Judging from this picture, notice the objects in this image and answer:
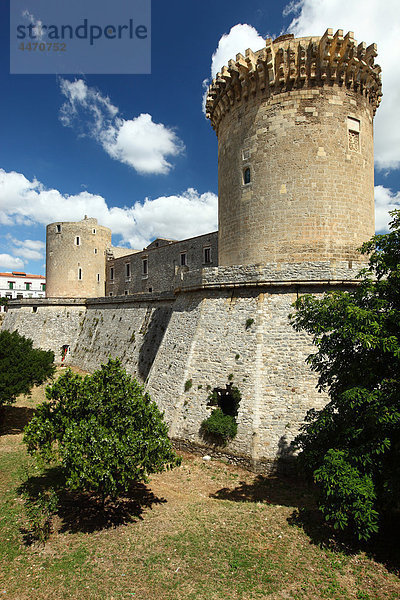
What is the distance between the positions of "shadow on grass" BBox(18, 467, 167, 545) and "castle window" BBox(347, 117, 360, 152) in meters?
13.2

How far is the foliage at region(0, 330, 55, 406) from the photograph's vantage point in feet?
45.2

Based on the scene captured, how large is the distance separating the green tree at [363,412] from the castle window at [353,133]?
21.7 ft

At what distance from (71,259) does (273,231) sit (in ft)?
90.3

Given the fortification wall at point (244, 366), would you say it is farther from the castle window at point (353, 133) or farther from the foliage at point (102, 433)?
the castle window at point (353, 133)

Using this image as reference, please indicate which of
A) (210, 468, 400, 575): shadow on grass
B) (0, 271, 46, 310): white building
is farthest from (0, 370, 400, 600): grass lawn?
(0, 271, 46, 310): white building

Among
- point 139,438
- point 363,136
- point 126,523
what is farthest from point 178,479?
point 363,136

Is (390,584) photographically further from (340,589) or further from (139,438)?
(139,438)

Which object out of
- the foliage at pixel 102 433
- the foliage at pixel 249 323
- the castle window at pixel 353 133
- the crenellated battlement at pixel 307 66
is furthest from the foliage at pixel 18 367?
the castle window at pixel 353 133

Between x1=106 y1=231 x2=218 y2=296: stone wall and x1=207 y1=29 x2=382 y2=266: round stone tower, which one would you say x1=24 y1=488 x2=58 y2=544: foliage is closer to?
x1=207 y1=29 x2=382 y2=266: round stone tower

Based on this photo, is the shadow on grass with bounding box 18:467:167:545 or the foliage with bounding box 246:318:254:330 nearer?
the shadow on grass with bounding box 18:467:167:545

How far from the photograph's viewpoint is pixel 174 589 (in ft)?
21.1

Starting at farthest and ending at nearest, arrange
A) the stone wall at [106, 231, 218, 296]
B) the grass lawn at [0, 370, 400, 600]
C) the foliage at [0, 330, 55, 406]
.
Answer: the stone wall at [106, 231, 218, 296] < the foliage at [0, 330, 55, 406] < the grass lawn at [0, 370, 400, 600]

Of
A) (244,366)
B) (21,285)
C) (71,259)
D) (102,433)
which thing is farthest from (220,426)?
(21,285)

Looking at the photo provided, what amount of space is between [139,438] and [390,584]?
18.1 ft
